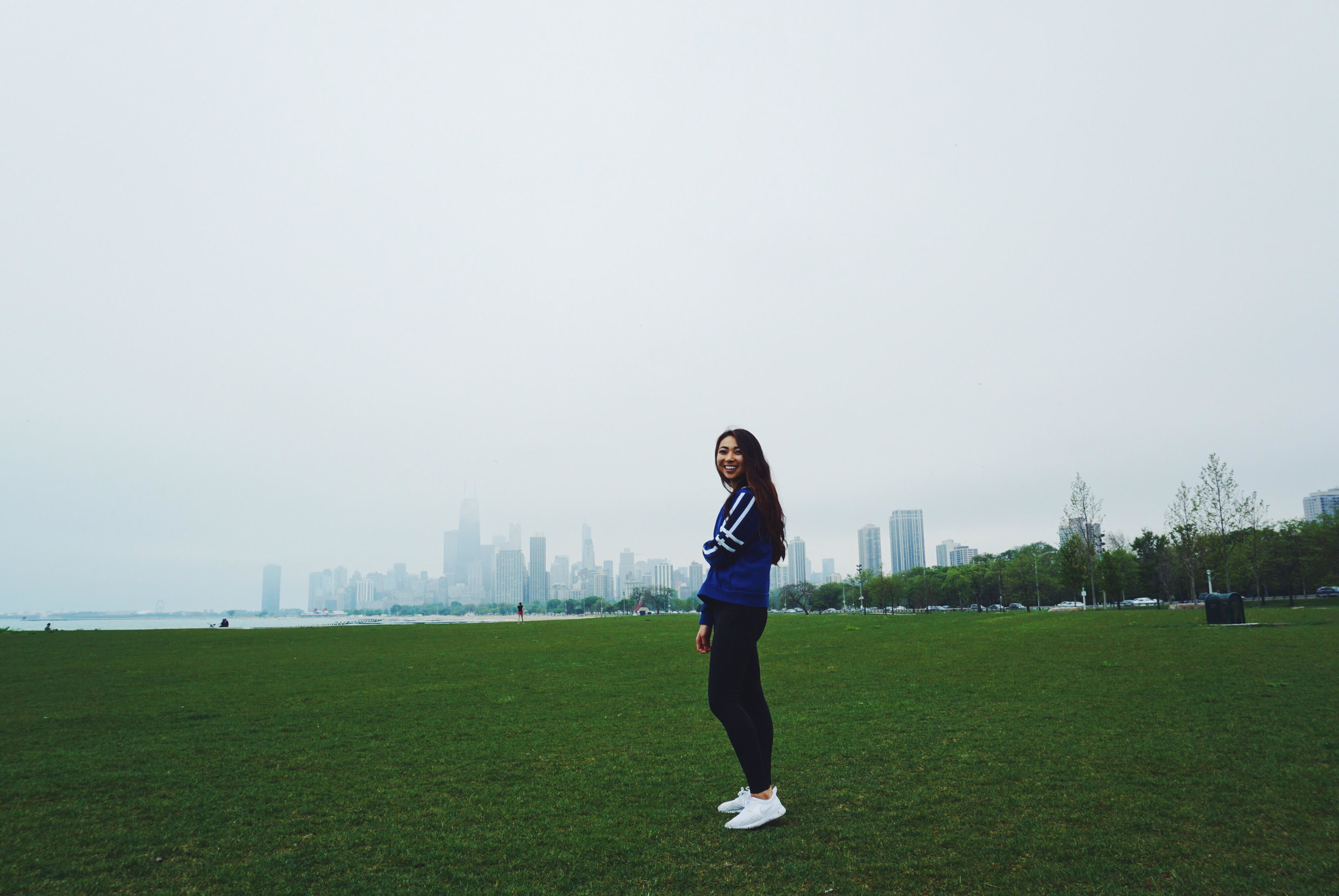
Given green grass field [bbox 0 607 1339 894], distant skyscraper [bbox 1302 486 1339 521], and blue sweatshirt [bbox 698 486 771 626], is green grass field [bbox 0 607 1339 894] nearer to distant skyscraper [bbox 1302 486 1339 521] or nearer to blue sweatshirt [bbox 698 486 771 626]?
blue sweatshirt [bbox 698 486 771 626]

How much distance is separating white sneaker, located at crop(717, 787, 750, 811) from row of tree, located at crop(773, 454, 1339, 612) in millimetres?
34530

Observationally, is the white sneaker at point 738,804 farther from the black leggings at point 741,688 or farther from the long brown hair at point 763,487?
the long brown hair at point 763,487

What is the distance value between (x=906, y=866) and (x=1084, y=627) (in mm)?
24758

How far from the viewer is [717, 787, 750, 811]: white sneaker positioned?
4.35 metres

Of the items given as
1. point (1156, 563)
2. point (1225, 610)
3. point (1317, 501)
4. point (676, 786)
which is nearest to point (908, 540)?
point (1317, 501)

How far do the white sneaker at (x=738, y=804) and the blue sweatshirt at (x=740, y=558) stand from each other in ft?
3.69

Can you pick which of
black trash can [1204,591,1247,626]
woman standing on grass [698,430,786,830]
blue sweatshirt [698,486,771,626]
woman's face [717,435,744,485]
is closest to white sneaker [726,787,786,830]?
woman standing on grass [698,430,786,830]

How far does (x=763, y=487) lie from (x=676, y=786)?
231 cm

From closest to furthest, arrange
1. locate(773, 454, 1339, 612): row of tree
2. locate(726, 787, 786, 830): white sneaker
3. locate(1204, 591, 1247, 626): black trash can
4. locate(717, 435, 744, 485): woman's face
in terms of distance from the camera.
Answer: locate(726, 787, 786, 830): white sneaker < locate(717, 435, 744, 485): woman's face < locate(1204, 591, 1247, 626): black trash can < locate(773, 454, 1339, 612): row of tree

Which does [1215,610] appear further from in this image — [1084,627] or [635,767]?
[635,767]

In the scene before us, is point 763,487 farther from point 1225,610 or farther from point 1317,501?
point 1317,501

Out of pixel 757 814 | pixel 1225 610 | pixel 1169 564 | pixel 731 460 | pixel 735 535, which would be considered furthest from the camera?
pixel 1169 564

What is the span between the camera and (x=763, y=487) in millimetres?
4617

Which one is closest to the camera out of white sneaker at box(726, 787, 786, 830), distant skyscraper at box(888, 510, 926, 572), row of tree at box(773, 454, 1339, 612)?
white sneaker at box(726, 787, 786, 830)
